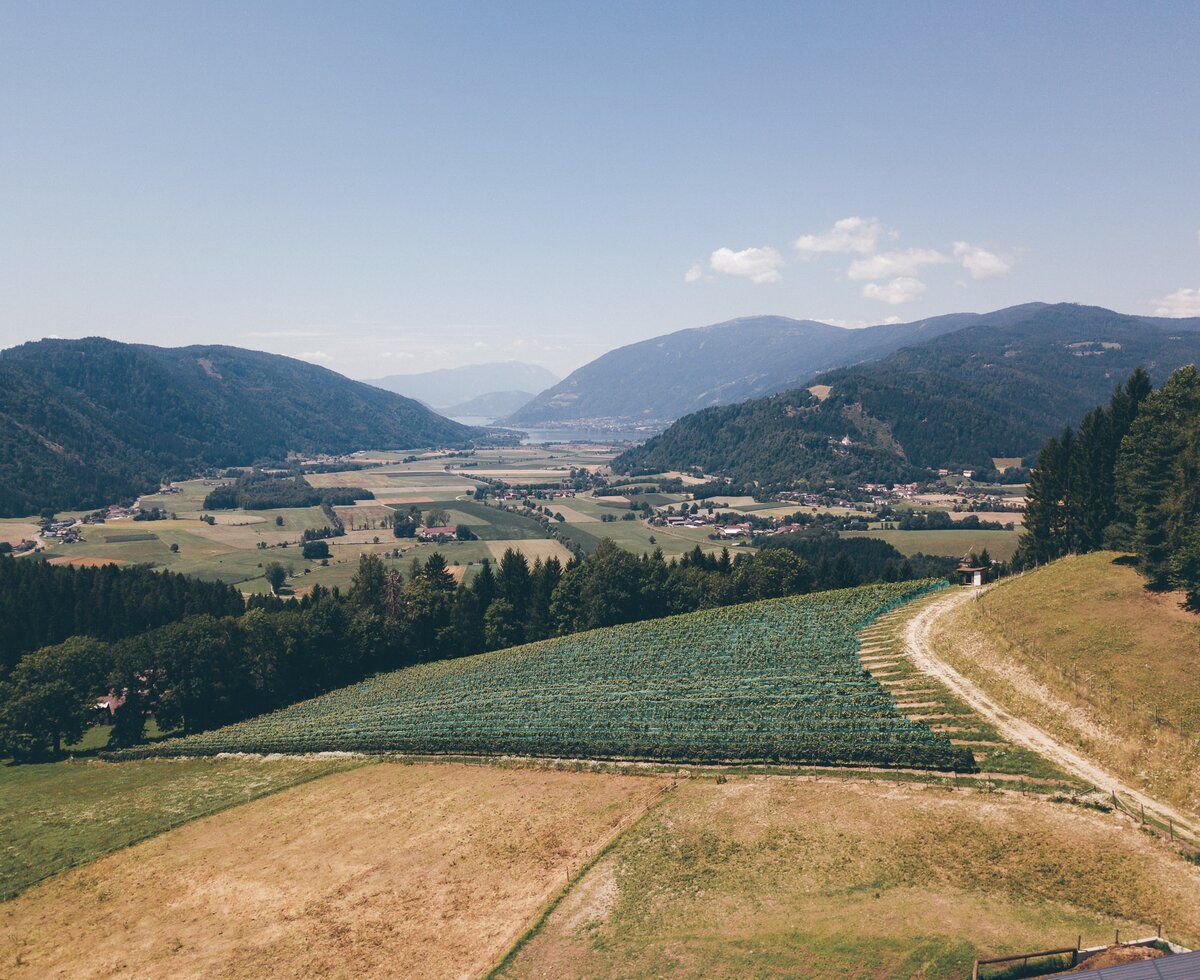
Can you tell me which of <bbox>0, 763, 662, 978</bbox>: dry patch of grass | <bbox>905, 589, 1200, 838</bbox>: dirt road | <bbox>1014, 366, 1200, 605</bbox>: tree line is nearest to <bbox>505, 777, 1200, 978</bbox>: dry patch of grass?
<bbox>905, 589, 1200, 838</bbox>: dirt road

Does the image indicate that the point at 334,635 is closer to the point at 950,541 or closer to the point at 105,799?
the point at 105,799

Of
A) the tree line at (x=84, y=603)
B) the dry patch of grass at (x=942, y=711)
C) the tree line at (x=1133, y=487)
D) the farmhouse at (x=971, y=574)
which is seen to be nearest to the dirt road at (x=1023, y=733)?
the dry patch of grass at (x=942, y=711)

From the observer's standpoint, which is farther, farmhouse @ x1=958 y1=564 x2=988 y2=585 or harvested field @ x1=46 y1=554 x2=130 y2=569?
harvested field @ x1=46 y1=554 x2=130 y2=569

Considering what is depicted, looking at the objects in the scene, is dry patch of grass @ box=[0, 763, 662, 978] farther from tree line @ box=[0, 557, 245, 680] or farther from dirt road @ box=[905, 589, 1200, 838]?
tree line @ box=[0, 557, 245, 680]

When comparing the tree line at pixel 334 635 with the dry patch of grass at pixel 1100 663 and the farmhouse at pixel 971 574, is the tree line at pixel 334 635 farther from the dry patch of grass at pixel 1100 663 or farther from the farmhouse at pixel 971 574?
the dry patch of grass at pixel 1100 663

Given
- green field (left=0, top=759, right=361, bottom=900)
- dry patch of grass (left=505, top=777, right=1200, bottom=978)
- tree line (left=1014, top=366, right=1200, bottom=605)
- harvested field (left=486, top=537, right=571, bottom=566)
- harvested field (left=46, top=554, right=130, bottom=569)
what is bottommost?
green field (left=0, top=759, right=361, bottom=900)
